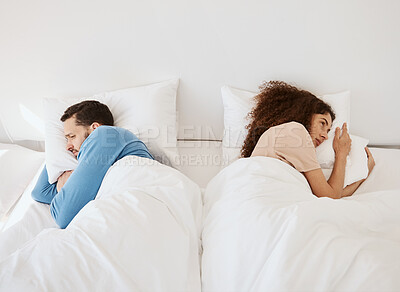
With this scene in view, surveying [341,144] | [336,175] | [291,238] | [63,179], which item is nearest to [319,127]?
[341,144]

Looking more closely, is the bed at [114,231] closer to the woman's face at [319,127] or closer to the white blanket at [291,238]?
the white blanket at [291,238]

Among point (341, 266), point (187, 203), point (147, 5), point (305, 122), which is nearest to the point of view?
point (341, 266)

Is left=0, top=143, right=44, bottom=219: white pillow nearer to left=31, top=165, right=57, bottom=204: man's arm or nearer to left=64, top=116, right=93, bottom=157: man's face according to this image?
left=31, top=165, right=57, bottom=204: man's arm

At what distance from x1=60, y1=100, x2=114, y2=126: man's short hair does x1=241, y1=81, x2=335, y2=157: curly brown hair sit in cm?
63

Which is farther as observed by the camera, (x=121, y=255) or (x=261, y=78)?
(x=261, y=78)

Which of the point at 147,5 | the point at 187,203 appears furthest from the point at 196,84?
the point at 187,203

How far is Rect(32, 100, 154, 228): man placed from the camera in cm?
123

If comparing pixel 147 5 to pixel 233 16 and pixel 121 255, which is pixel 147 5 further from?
pixel 121 255

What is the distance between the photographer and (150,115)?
158 cm

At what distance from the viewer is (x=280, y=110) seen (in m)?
1.48

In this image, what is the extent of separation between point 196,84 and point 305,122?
572 mm

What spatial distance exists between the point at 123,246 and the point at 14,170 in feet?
3.27

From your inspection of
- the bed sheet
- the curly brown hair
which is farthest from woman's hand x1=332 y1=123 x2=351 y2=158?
the bed sheet

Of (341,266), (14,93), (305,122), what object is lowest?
(341,266)
